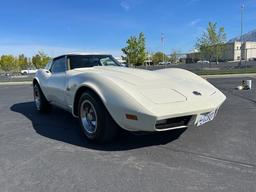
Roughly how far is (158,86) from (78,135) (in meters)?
1.66

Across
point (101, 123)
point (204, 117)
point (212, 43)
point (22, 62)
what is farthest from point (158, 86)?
point (22, 62)

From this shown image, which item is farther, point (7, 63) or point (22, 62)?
point (22, 62)

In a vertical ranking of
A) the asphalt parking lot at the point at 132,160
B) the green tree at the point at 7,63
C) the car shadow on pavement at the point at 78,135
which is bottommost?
the asphalt parking lot at the point at 132,160

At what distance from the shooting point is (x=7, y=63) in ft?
212

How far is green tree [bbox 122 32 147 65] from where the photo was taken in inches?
1401

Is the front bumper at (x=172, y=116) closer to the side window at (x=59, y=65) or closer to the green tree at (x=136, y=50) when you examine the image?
the side window at (x=59, y=65)

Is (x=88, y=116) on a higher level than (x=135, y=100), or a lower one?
lower

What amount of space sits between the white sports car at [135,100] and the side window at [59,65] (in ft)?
1.45

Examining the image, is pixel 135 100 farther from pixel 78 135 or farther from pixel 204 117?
pixel 78 135

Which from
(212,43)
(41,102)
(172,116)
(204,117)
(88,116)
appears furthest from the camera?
(212,43)

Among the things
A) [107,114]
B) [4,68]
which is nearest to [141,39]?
[107,114]

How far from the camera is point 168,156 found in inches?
132

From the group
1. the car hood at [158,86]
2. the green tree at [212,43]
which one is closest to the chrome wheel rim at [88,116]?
the car hood at [158,86]

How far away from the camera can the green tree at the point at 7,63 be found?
211ft
